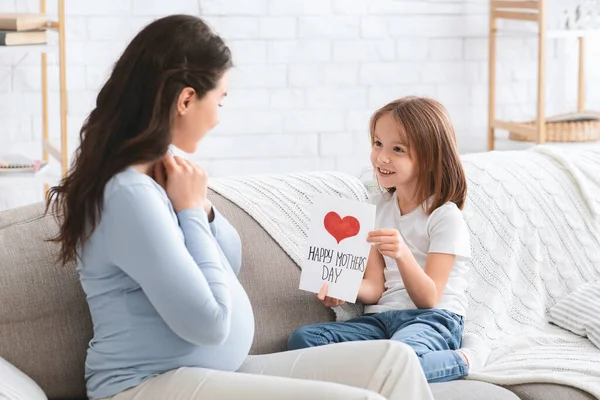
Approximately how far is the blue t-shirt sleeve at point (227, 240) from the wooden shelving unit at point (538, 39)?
2331 mm

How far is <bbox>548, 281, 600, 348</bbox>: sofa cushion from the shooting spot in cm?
221

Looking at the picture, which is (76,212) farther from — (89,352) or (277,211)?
(277,211)

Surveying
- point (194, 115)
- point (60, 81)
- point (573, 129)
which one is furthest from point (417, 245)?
point (573, 129)

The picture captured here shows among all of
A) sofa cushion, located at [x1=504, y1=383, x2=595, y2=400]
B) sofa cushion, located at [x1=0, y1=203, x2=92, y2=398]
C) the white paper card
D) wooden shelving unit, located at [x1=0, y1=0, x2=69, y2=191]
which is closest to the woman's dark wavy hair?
sofa cushion, located at [x1=0, y1=203, x2=92, y2=398]

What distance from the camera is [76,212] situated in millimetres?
1569

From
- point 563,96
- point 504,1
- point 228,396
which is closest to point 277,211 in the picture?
point 228,396

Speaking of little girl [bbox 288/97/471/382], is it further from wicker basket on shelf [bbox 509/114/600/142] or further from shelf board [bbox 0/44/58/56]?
wicker basket on shelf [bbox 509/114/600/142]

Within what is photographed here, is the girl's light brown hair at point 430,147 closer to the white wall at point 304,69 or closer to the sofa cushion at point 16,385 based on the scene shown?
the sofa cushion at point 16,385

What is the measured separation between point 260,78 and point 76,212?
2.34m

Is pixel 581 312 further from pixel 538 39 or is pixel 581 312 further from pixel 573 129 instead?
pixel 538 39

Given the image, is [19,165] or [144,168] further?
[19,165]

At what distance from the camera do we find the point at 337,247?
195 cm

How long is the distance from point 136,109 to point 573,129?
2.76 meters

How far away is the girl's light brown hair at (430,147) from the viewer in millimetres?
2090
